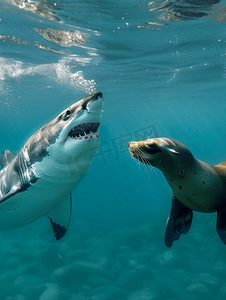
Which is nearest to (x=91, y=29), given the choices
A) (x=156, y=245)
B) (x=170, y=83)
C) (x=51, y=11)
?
(x=51, y=11)

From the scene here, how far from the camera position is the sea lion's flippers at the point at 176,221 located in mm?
3480

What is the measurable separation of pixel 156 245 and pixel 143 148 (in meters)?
5.99

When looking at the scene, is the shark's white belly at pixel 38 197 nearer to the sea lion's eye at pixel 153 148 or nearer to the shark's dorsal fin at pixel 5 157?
the shark's dorsal fin at pixel 5 157

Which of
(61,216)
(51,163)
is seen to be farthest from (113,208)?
(51,163)

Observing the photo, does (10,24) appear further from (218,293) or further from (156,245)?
(218,293)

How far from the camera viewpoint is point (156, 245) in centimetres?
740

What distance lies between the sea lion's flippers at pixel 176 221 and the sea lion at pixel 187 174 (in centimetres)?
28

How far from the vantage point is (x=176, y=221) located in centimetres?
351

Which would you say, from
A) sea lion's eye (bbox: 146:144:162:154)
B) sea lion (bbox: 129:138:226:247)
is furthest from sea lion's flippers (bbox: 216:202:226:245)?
sea lion's eye (bbox: 146:144:162:154)

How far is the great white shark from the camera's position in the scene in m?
3.34

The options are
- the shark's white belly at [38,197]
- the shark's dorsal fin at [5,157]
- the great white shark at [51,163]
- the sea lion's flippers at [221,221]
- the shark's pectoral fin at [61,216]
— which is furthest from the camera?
the shark's dorsal fin at [5,157]

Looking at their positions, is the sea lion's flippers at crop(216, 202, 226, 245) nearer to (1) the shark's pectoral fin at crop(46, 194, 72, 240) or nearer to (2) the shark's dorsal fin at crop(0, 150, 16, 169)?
(1) the shark's pectoral fin at crop(46, 194, 72, 240)

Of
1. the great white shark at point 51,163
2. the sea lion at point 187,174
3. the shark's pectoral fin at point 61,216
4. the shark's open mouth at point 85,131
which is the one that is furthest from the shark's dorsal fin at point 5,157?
the sea lion at point 187,174

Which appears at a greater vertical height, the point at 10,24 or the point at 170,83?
the point at 10,24
